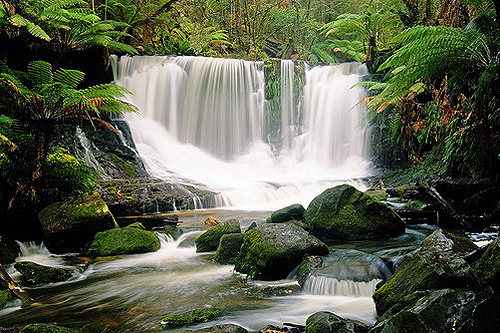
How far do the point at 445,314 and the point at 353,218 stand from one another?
3210 mm

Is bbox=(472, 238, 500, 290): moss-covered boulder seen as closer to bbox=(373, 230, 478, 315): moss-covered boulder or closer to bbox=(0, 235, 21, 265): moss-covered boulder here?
bbox=(373, 230, 478, 315): moss-covered boulder

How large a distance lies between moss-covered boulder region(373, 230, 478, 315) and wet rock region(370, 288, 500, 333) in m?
0.40

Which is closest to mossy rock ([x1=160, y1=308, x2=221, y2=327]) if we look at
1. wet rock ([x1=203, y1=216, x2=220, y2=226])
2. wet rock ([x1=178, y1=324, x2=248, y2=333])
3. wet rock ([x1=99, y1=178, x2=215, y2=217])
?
wet rock ([x1=178, y1=324, x2=248, y2=333])

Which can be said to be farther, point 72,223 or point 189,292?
point 72,223

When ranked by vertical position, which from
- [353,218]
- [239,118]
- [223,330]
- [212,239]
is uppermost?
[239,118]

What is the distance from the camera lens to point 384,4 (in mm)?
12875

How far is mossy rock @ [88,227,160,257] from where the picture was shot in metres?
5.09

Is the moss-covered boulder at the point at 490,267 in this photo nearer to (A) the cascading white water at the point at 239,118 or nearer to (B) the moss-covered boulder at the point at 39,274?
(B) the moss-covered boulder at the point at 39,274

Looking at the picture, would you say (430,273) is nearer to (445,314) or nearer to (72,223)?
(445,314)

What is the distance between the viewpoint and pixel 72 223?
17.1 feet

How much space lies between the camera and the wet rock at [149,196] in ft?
23.0

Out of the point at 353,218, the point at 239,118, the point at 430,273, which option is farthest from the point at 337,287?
the point at 239,118

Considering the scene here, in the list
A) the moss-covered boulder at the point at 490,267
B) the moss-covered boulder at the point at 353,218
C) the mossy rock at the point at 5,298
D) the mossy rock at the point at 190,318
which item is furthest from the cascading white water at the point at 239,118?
the moss-covered boulder at the point at 490,267

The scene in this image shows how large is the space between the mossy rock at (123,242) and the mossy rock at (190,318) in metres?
2.39
